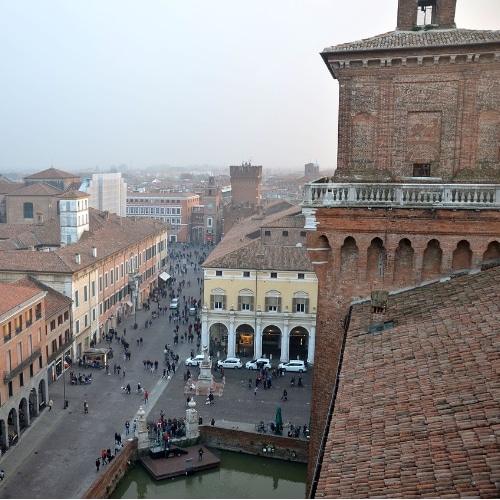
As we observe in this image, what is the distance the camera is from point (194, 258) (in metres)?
92.4

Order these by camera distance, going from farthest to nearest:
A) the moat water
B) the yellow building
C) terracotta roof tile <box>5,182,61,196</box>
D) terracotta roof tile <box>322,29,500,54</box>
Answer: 1. terracotta roof tile <box>5,182,61,196</box>
2. the yellow building
3. the moat water
4. terracotta roof tile <box>322,29,500,54</box>

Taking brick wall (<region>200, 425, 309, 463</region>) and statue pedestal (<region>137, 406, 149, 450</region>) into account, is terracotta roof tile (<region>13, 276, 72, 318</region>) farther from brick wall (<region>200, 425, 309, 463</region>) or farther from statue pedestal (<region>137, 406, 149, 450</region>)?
brick wall (<region>200, 425, 309, 463</region>)

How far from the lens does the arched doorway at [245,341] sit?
Result: 4462 cm

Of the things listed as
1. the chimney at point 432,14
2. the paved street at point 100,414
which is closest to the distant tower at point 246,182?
the paved street at point 100,414

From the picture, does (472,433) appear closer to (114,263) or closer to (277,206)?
(114,263)

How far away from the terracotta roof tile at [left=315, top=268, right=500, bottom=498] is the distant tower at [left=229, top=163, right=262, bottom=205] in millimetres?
83502

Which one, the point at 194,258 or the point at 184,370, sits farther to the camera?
the point at 194,258

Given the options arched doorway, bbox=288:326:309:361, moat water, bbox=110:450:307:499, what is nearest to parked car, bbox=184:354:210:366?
arched doorway, bbox=288:326:309:361

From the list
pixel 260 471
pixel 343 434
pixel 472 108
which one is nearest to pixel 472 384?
pixel 343 434

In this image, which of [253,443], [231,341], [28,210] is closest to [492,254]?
[253,443]

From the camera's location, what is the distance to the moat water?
86.3ft

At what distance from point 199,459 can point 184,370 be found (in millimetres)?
12619

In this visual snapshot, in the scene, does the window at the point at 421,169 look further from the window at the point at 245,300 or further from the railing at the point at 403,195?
the window at the point at 245,300

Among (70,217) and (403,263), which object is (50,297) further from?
(403,263)
